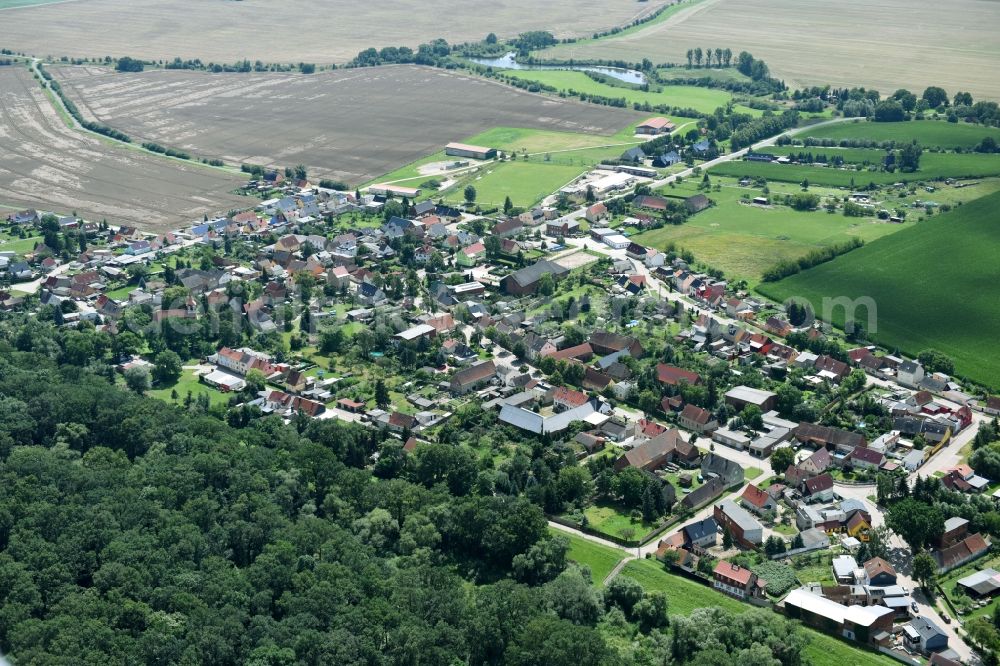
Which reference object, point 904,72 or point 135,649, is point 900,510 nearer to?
point 135,649

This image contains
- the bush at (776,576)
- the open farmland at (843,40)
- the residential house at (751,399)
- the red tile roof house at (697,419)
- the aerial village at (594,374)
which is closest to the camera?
the bush at (776,576)

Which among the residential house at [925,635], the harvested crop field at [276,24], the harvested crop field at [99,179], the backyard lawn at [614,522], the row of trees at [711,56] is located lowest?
the backyard lawn at [614,522]

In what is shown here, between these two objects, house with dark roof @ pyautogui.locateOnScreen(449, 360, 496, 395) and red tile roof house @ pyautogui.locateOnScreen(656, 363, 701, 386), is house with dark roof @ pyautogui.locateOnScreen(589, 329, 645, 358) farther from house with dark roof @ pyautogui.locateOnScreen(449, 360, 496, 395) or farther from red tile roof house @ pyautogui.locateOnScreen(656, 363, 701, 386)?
house with dark roof @ pyautogui.locateOnScreen(449, 360, 496, 395)

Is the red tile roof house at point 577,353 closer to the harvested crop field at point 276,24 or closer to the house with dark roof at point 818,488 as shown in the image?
the house with dark roof at point 818,488

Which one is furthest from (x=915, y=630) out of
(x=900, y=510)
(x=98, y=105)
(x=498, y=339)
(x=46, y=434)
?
(x=98, y=105)

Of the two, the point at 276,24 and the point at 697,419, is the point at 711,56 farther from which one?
the point at 697,419

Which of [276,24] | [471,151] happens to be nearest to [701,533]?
[471,151]

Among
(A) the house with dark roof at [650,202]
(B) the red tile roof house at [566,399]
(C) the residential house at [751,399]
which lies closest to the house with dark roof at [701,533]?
(C) the residential house at [751,399]
